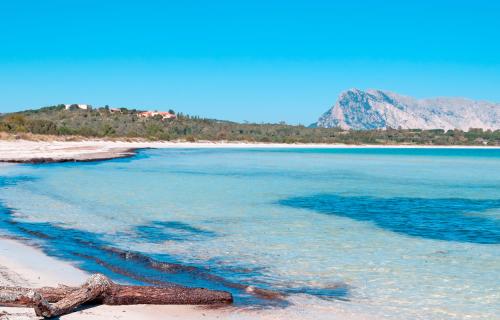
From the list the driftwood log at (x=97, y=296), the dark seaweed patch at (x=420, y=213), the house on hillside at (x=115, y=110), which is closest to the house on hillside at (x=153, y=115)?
the house on hillside at (x=115, y=110)

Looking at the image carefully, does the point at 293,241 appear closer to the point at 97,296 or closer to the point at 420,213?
the point at 97,296

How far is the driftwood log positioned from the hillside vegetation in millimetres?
78104

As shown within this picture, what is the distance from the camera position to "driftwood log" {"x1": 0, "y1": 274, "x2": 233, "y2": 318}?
22.8 ft

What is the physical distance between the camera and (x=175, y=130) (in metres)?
138

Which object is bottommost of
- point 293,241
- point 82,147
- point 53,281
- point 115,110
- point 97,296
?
point 293,241

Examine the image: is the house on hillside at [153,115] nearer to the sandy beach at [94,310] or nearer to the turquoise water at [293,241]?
the turquoise water at [293,241]

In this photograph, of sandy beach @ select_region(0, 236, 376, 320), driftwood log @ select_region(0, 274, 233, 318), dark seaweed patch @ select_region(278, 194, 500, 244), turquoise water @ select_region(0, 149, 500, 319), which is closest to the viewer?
driftwood log @ select_region(0, 274, 233, 318)

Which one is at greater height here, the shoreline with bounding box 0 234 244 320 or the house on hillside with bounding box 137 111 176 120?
the house on hillside with bounding box 137 111 176 120

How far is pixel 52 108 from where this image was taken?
6368 inches

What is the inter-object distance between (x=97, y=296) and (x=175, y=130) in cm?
13206

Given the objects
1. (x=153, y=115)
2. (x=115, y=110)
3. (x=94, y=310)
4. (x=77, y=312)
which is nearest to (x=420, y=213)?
(x=94, y=310)

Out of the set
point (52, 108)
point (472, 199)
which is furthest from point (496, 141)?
point (472, 199)

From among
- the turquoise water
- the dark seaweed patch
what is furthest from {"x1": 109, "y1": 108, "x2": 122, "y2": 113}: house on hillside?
the dark seaweed patch

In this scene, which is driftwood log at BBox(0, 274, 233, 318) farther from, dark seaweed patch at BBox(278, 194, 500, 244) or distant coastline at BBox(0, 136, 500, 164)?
distant coastline at BBox(0, 136, 500, 164)
